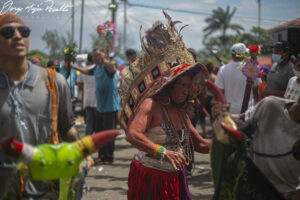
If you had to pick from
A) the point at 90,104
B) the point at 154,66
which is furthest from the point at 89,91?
the point at 154,66

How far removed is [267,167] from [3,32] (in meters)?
2.02

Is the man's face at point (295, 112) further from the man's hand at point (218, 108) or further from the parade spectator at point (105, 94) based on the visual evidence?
the parade spectator at point (105, 94)

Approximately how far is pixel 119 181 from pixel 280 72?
319 centimetres

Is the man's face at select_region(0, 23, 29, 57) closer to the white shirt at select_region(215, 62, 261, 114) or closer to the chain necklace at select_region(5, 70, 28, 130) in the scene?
the chain necklace at select_region(5, 70, 28, 130)

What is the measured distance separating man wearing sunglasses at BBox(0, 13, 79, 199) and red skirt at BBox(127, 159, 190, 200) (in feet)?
3.10

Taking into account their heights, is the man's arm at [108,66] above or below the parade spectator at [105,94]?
above

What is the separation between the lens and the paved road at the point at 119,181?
17.3 feet

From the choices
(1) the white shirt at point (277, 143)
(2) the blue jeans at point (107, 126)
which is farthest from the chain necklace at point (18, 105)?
(2) the blue jeans at point (107, 126)

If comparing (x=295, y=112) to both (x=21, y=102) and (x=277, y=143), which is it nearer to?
(x=277, y=143)

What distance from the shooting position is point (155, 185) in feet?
10.3

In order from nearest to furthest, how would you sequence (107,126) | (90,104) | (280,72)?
(280,72) < (107,126) < (90,104)

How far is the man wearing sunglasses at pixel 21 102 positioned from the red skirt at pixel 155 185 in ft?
3.10

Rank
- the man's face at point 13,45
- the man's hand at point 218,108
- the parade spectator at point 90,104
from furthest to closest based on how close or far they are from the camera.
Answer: the parade spectator at point 90,104, the man's hand at point 218,108, the man's face at point 13,45

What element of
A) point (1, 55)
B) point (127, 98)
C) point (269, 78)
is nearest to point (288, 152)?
point (127, 98)
